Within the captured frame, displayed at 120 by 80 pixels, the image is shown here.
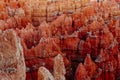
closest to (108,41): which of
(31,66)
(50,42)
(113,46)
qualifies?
(113,46)

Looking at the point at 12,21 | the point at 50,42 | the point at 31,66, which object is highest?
the point at 12,21

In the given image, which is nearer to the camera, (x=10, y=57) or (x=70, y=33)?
(x=10, y=57)

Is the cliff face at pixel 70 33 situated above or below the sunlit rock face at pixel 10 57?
below

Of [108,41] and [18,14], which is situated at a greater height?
[18,14]

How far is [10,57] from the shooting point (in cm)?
66

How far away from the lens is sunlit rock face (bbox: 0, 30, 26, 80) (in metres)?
0.66

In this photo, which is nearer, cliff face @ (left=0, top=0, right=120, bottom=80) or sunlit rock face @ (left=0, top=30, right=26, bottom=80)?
sunlit rock face @ (left=0, top=30, right=26, bottom=80)

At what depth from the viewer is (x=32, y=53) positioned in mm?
1700

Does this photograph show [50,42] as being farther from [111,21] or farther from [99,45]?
[111,21]

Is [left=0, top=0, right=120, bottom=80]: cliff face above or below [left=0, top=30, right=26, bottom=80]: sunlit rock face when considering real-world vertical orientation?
below

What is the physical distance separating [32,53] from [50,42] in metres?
0.12

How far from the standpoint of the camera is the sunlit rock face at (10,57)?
0.66 meters

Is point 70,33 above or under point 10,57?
under

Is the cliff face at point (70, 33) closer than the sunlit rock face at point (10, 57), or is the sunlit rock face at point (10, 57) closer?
the sunlit rock face at point (10, 57)
